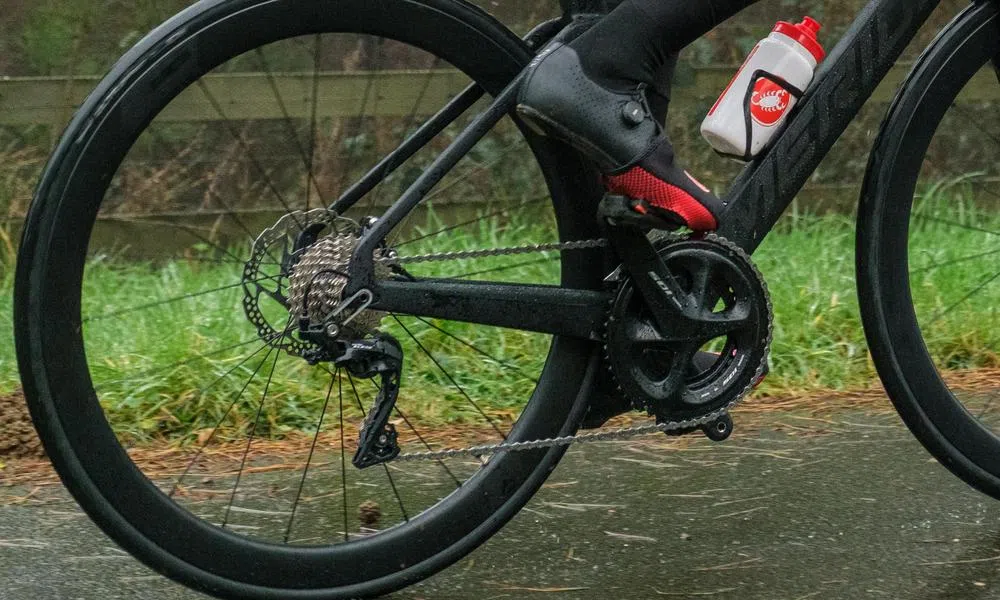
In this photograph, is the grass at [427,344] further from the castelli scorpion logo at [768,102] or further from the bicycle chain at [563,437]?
the castelli scorpion logo at [768,102]

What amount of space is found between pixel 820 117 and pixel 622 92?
0.47m

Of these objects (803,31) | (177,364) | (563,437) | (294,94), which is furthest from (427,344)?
(803,31)

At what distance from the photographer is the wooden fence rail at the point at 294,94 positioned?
4.32 meters

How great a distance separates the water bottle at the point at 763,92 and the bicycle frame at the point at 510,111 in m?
0.05

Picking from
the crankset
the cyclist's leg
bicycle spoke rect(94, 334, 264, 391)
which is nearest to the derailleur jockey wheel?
the crankset

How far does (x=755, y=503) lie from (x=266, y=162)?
9.28ft

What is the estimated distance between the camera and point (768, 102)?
2.63m

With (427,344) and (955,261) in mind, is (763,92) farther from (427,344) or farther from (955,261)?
(955,261)

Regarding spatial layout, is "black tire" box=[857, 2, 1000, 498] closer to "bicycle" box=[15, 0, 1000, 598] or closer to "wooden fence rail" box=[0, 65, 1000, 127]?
"bicycle" box=[15, 0, 1000, 598]

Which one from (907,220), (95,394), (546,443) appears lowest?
(546,443)

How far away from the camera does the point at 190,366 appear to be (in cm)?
389

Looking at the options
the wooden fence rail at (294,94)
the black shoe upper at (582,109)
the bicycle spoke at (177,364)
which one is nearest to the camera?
the black shoe upper at (582,109)

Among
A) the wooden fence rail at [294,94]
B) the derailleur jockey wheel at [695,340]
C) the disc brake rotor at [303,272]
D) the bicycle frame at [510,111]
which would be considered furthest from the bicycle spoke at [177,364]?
the derailleur jockey wheel at [695,340]

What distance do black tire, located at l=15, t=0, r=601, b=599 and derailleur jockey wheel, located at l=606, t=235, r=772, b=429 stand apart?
9 cm
